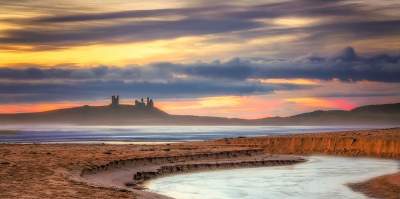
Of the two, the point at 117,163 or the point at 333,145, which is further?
the point at 333,145

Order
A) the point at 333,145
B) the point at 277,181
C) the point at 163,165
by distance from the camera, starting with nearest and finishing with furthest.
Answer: the point at 277,181
the point at 163,165
the point at 333,145

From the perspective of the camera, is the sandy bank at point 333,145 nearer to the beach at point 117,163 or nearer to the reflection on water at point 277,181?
the beach at point 117,163

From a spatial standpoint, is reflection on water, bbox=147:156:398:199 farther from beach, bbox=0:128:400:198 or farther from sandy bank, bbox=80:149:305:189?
beach, bbox=0:128:400:198

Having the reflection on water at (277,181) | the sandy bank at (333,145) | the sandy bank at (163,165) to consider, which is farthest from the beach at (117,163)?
the reflection on water at (277,181)

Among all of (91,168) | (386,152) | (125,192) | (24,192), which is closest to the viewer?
(24,192)

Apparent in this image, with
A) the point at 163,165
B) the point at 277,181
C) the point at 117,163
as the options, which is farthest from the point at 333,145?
the point at 117,163

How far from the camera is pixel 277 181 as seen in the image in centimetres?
3581

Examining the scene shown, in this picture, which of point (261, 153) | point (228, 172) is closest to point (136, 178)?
point (228, 172)

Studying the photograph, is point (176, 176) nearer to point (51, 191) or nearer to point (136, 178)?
point (136, 178)

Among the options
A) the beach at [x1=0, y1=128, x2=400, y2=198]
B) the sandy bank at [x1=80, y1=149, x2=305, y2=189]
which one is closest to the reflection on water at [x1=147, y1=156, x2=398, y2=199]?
the sandy bank at [x1=80, y1=149, x2=305, y2=189]

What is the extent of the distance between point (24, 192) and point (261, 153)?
3949cm

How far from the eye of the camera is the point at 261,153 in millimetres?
60000

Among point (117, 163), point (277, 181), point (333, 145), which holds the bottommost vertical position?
point (277, 181)

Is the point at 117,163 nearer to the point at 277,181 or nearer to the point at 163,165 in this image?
the point at 163,165
